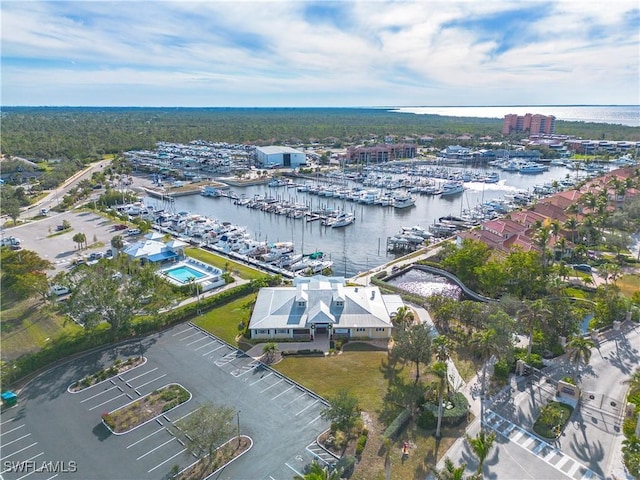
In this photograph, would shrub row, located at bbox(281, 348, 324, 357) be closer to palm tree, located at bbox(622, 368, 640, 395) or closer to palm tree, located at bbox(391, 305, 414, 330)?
palm tree, located at bbox(391, 305, 414, 330)

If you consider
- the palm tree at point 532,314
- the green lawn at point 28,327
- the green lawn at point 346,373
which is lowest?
the green lawn at point 346,373

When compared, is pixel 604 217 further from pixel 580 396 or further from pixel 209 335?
pixel 209 335

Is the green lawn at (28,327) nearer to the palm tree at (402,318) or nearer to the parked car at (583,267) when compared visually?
the palm tree at (402,318)

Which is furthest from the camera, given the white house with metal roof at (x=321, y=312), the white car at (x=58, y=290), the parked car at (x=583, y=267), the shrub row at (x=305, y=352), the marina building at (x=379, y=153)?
the marina building at (x=379, y=153)

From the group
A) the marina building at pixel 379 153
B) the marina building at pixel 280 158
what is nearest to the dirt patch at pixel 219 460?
the marina building at pixel 280 158

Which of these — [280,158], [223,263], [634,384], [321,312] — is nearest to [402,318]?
[321,312]

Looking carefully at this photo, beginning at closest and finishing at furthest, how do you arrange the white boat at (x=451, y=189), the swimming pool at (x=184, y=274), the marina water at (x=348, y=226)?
the swimming pool at (x=184, y=274), the marina water at (x=348, y=226), the white boat at (x=451, y=189)
